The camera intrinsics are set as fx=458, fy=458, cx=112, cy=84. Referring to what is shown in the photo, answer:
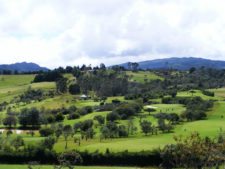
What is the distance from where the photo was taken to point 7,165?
3765 inches

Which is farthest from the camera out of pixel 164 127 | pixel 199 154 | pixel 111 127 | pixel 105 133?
pixel 164 127

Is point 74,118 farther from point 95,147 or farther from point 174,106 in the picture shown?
point 95,147

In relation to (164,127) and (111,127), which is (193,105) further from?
(111,127)

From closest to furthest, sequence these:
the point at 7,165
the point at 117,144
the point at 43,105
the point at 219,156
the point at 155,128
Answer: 1. the point at 219,156
2. the point at 7,165
3. the point at 117,144
4. the point at 155,128
5. the point at 43,105

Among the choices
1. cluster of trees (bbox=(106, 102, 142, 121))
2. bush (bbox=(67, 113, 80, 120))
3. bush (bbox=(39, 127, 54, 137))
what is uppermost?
cluster of trees (bbox=(106, 102, 142, 121))

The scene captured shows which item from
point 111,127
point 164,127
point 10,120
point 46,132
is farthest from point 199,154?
point 10,120

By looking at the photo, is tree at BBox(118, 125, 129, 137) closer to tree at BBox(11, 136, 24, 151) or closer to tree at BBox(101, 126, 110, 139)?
tree at BBox(101, 126, 110, 139)

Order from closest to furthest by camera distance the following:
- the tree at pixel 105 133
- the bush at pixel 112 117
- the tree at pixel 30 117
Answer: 1. the tree at pixel 105 133
2. the bush at pixel 112 117
3. the tree at pixel 30 117

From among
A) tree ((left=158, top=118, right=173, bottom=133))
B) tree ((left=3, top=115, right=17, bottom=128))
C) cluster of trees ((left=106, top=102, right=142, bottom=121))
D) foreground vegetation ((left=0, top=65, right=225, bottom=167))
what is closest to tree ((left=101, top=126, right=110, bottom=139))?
foreground vegetation ((left=0, top=65, right=225, bottom=167))

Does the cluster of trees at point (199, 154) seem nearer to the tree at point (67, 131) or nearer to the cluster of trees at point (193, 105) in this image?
the tree at point (67, 131)

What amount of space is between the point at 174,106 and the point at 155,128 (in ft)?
130

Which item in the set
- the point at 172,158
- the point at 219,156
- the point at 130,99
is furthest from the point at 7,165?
the point at 130,99

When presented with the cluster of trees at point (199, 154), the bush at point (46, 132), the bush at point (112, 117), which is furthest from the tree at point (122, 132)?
the cluster of trees at point (199, 154)

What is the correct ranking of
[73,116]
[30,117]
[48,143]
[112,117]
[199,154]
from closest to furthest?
[199,154]
[48,143]
[112,117]
[30,117]
[73,116]
